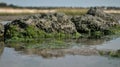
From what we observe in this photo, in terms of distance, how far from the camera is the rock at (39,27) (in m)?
25.5

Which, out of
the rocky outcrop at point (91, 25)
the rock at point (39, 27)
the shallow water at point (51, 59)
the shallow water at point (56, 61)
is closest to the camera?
the shallow water at point (56, 61)

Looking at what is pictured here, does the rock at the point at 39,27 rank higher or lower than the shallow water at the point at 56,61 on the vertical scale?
higher

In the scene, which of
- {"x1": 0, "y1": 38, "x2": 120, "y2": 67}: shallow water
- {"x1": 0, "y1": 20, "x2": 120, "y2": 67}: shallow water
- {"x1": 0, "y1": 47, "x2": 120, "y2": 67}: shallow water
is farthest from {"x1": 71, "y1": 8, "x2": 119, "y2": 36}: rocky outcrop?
{"x1": 0, "y1": 47, "x2": 120, "y2": 67}: shallow water

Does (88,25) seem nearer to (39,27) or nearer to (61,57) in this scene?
(39,27)

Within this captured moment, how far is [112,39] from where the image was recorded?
87.6ft

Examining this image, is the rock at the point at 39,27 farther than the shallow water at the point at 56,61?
Yes

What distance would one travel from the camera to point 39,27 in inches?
1033

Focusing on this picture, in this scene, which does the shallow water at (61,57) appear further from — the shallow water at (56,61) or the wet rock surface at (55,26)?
the wet rock surface at (55,26)

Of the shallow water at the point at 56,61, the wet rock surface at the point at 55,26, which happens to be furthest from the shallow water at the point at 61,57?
the wet rock surface at the point at 55,26

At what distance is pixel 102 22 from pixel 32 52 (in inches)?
388

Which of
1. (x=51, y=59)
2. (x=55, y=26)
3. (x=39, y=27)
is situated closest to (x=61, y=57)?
(x=51, y=59)

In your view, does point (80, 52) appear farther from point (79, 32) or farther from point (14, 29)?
point (79, 32)

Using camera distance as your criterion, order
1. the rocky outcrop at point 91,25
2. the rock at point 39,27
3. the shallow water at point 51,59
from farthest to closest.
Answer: the rocky outcrop at point 91,25
the rock at point 39,27
the shallow water at point 51,59

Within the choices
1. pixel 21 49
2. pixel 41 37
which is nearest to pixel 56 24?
pixel 41 37
